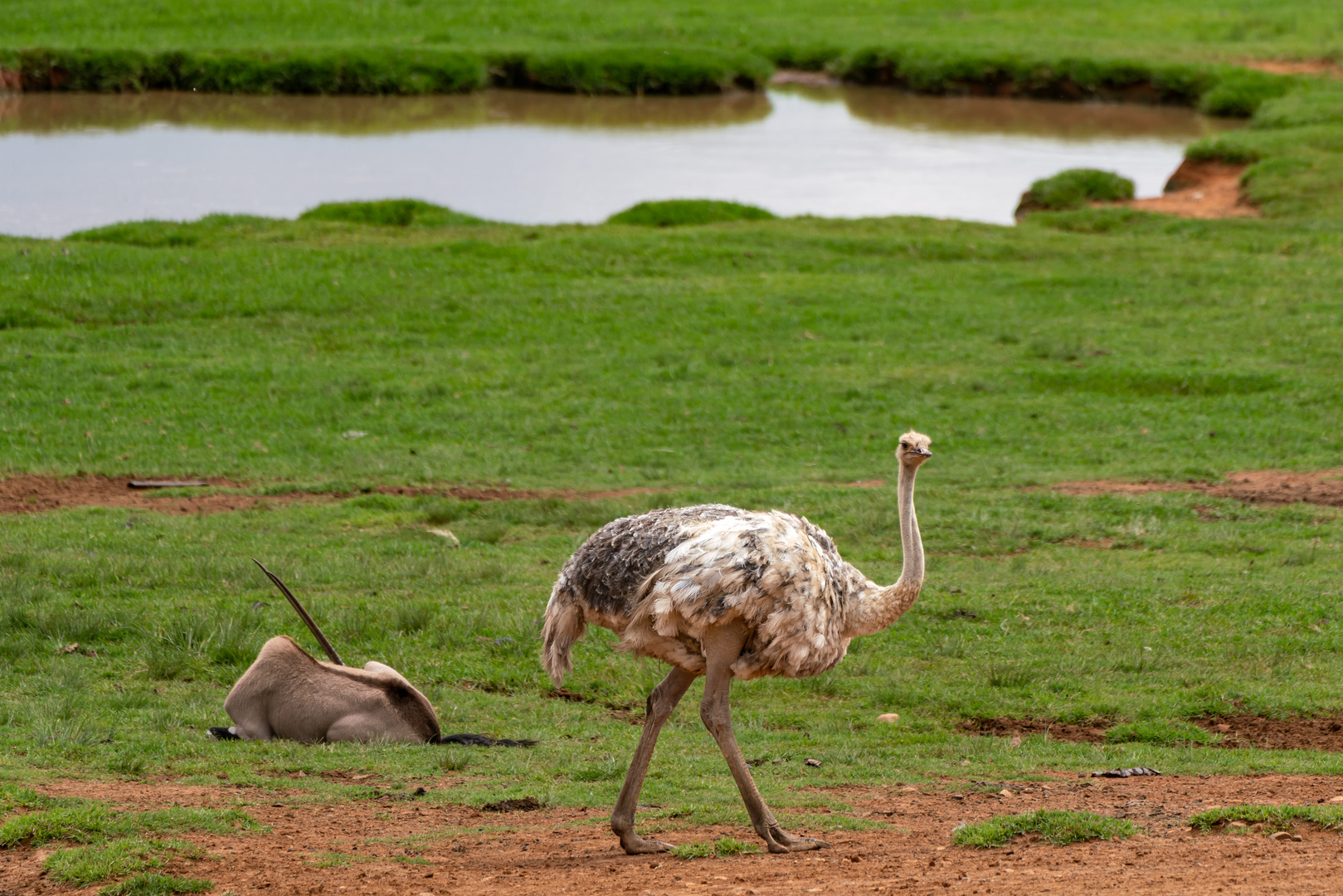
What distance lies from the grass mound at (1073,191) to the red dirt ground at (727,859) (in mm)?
23443

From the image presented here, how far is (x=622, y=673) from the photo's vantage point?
33.8ft

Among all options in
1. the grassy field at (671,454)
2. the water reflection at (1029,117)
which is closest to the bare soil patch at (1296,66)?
the water reflection at (1029,117)

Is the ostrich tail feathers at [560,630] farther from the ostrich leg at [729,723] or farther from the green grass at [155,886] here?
the green grass at [155,886]

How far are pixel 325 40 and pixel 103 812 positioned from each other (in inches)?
1618

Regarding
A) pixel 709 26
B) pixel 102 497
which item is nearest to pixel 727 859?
pixel 102 497

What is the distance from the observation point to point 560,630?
22.6 feet

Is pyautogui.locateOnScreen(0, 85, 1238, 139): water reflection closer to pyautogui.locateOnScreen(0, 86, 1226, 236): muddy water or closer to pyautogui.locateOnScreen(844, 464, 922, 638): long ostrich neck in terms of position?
pyautogui.locateOnScreen(0, 86, 1226, 236): muddy water

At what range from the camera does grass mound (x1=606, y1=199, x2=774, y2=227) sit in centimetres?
2741

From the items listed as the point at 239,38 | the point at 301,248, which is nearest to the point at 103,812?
the point at 301,248

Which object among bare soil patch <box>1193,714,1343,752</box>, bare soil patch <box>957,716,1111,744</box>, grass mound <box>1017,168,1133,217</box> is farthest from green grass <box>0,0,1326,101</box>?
bare soil patch <box>957,716,1111,744</box>

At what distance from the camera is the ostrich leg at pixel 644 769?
6.55m

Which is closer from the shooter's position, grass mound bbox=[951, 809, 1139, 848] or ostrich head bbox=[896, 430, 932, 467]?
grass mound bbox=[951, 809, 1139, 848]

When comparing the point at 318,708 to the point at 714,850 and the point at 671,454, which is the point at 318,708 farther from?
the point at 671,454

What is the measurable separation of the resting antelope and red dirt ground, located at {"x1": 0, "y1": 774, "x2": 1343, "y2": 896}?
3.89ft
